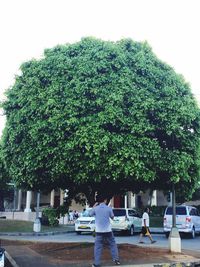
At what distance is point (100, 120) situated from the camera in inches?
439

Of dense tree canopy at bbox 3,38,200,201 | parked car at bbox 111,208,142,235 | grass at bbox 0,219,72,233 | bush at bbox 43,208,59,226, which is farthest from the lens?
grass at bbox 0,219,72,233

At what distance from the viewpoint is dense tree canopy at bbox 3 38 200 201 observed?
11.2 meters

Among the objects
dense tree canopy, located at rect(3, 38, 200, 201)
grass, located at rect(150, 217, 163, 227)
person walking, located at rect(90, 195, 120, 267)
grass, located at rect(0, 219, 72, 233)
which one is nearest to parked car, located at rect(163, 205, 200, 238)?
dense tree canopy, located at rect(3, 38, 200, 201)

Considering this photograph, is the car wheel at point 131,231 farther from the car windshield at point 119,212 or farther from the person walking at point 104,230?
the person walking at point 104,230

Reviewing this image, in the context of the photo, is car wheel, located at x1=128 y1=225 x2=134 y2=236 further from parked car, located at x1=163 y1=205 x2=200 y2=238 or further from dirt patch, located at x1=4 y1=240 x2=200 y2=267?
dirt patch, located at x1=4 y1=240 x2=200 y2=267

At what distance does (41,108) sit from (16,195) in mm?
40532

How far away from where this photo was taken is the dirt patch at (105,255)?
11.0 meters

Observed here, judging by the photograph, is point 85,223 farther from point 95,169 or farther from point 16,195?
point 16,195

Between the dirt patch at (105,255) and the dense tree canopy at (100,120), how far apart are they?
2.27 metres

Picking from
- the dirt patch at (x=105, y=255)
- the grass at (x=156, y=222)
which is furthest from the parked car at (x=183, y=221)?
the grass at (x=156, y=222)

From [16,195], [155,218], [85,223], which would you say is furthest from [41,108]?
[16,195]

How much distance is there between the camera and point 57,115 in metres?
11.4

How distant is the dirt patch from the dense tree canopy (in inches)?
89.4

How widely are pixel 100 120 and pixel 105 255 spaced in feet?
14.7
